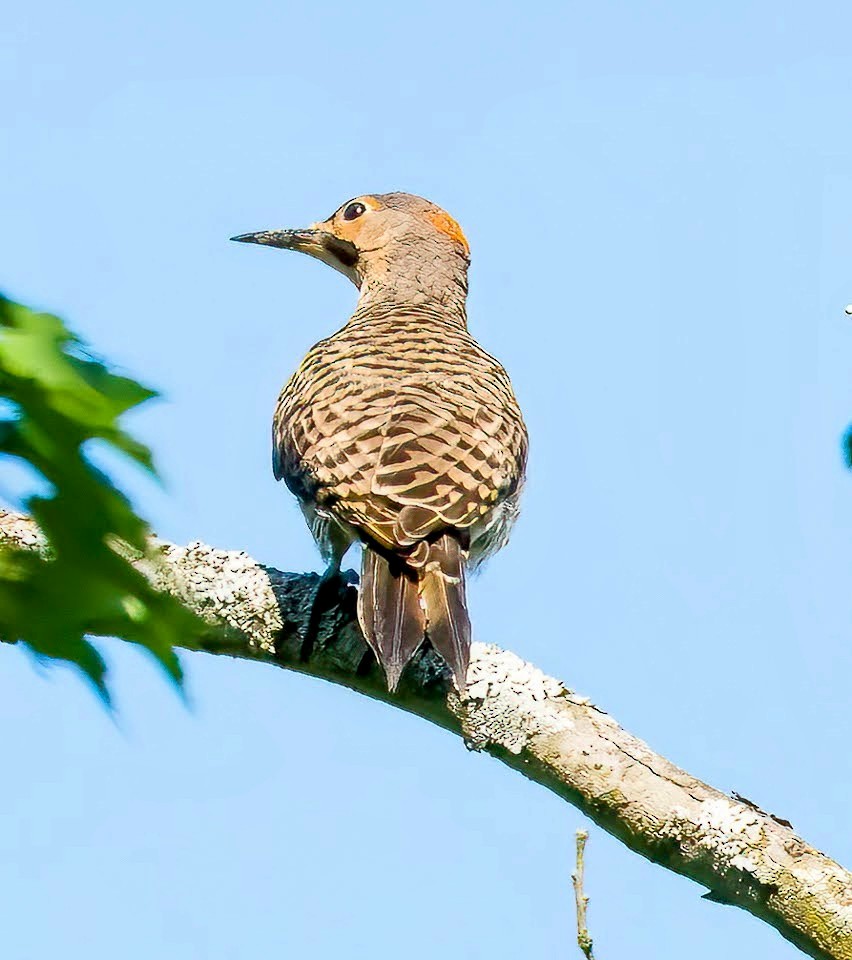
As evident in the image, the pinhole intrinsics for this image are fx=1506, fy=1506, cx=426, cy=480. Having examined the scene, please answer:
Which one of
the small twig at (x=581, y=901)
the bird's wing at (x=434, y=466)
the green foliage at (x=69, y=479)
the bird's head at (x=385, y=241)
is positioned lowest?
the green foliage at (x=69, y=479)

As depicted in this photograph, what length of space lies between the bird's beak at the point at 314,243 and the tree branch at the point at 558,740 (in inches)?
179

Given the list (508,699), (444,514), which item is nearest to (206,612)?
(508,699)

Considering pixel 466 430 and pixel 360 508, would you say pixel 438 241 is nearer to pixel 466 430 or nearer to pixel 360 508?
pixel 466 430

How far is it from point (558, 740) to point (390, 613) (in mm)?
808

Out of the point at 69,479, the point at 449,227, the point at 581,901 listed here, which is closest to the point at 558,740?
the point at 581,901

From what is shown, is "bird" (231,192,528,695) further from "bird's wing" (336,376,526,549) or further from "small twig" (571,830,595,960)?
"small twig" (571,830,595,960)

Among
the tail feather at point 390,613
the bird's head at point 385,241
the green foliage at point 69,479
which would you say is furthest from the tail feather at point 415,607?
the bird's head at point 385,241

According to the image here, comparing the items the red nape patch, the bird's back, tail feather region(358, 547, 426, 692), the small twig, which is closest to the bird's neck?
the red nape patch

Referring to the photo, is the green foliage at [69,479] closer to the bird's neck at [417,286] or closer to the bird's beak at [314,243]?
the bird's neck at [417,286]

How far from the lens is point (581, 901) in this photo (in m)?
3.44

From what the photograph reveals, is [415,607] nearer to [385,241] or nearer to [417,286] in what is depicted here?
[417,286]

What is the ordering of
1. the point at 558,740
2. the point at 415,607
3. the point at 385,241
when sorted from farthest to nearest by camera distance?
1. the point at 385,241
2. the point at 415,607
3. the point at 558,740

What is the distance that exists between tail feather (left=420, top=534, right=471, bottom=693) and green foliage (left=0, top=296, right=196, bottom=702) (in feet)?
7.26

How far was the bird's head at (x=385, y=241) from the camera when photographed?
27.6 ft
